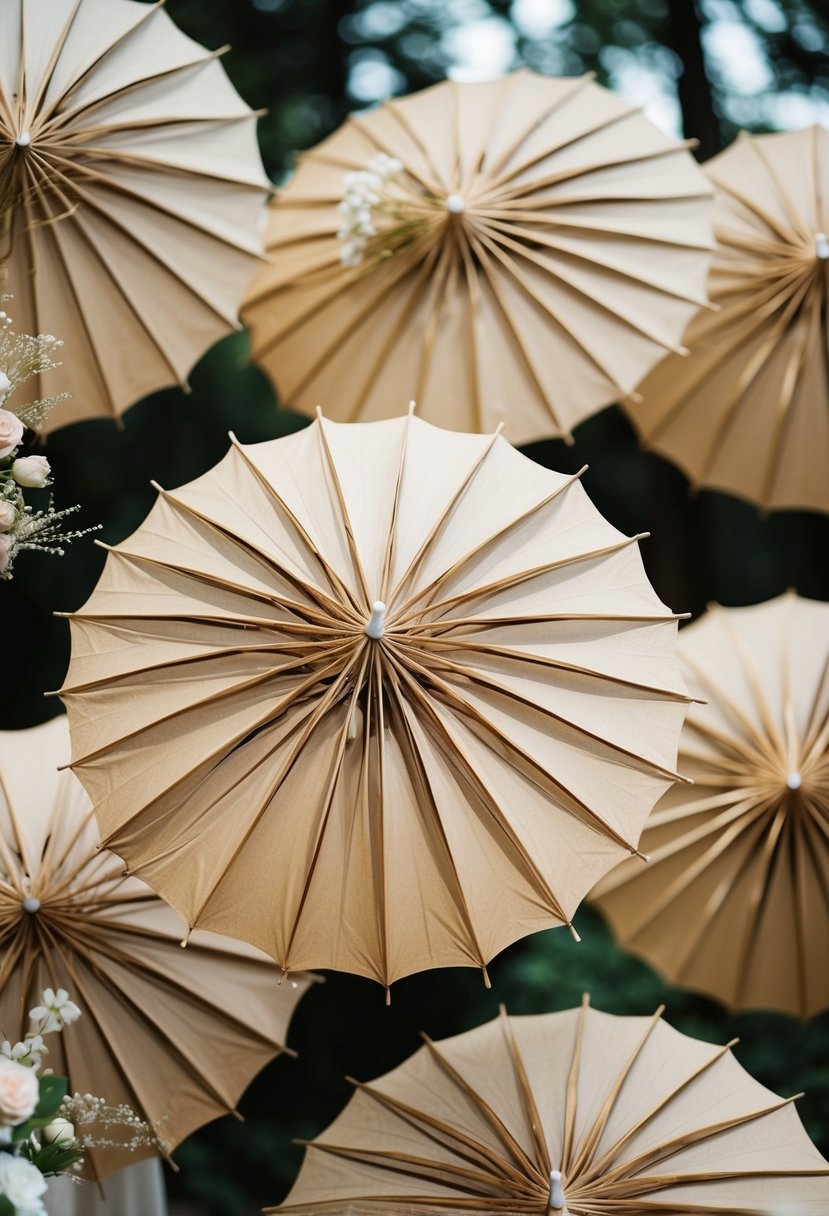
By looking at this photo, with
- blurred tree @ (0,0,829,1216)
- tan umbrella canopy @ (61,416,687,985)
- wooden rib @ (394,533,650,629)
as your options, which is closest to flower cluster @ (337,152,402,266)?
tan umbrella canopy @ (61,416,687,985)

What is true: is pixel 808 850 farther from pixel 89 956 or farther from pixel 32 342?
pixel 32 342

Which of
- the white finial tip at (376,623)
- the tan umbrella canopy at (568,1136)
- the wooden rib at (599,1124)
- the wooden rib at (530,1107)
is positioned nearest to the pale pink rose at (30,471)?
the white finial tip at (376,623)

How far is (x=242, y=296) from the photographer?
394 centimetres

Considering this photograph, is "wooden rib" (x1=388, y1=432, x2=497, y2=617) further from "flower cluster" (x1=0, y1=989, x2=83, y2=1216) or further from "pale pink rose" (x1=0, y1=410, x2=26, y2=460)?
"flower cluster" (x1=0, y1=989, x2=83, y2=1216)

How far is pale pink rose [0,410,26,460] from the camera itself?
9.27ft

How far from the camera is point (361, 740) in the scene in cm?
288

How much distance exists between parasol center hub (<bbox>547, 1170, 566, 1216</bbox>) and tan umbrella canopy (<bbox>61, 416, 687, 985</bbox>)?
0.60 m

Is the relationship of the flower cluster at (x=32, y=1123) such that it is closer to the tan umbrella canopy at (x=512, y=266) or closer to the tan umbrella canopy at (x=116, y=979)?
the tan umbrella canopy at (x=116, y=979)

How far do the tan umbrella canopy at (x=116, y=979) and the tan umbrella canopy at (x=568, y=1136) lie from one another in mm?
403

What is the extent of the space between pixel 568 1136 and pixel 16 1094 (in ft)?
4.92

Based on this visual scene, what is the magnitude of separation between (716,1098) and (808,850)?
1.03 metres

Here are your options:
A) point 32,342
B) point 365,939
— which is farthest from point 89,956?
point 32,342

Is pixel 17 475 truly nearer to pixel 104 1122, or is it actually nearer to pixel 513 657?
pixel 513 657

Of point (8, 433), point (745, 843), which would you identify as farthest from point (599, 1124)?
point (8, 433)
